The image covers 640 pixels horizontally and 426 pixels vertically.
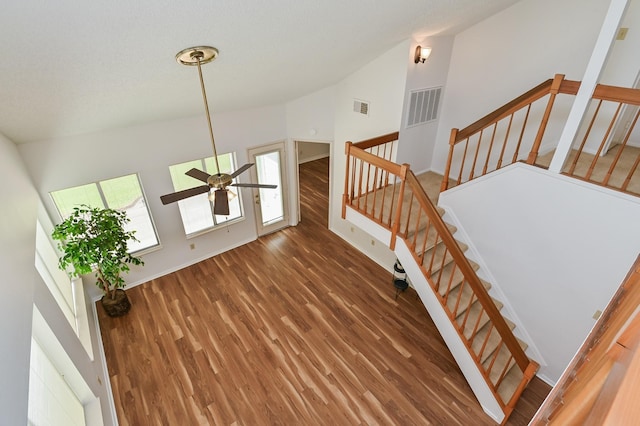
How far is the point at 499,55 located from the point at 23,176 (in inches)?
248

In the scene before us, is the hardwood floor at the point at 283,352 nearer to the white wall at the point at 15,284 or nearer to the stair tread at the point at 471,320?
the stair tread at the point at 471,320

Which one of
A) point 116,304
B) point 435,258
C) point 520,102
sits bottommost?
point 116,304

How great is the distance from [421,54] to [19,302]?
16.2 ft

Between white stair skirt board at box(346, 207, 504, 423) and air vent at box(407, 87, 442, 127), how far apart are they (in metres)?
1.92

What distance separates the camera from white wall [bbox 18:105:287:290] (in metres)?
4.09

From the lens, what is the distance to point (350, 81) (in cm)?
517

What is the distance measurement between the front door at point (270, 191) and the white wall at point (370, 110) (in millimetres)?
1058

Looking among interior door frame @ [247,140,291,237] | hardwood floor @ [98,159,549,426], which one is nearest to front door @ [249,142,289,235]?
interior door frame @ [247,140,291,237]

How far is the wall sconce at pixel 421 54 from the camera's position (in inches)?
171

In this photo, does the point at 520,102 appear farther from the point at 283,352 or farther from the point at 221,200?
the point at 283,352

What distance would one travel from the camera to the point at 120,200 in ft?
15.8

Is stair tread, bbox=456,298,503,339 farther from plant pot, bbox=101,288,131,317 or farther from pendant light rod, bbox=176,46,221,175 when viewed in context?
plant pot, bbox=101,288,131,317

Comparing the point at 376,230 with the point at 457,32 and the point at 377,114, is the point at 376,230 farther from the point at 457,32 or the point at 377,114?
the point at 457,32

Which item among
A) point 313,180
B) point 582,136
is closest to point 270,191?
point 313,180
